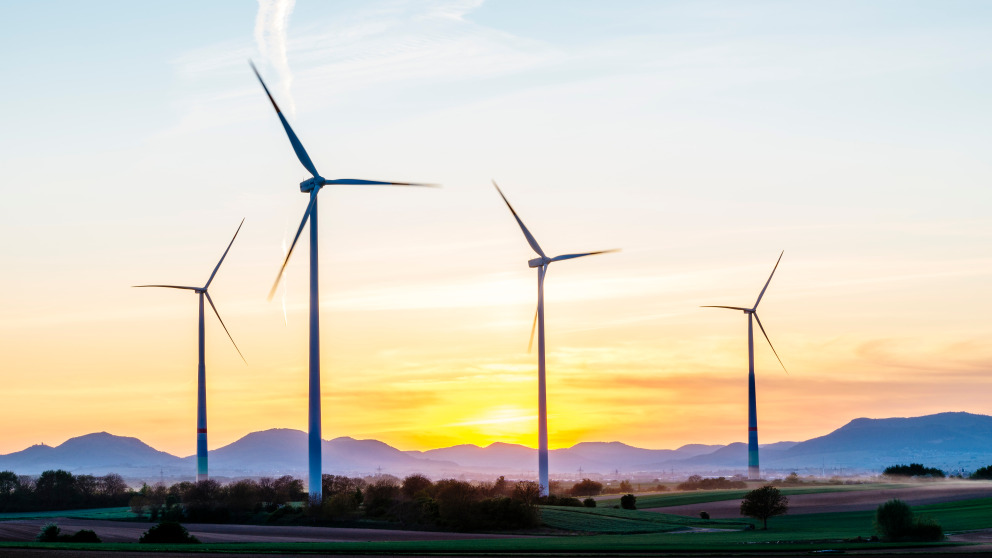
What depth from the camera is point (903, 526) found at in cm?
7644

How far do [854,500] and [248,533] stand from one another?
70656 mm

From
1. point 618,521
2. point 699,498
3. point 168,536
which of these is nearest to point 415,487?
point 618,521

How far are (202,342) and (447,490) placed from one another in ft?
160

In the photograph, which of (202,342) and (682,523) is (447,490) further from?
(202,342)

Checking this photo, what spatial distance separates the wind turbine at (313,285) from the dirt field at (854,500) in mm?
40201

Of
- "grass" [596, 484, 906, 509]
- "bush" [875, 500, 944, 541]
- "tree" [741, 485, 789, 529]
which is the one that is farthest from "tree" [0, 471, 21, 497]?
"bush" [875, 500, 944, 541]

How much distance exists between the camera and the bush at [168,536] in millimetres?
73250

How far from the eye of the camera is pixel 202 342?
130 meters

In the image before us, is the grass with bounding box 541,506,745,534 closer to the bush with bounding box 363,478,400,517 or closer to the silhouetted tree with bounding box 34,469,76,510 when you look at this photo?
the bush with bounding box 363,478,400,517

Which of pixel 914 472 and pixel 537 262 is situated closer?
pixel 537 262

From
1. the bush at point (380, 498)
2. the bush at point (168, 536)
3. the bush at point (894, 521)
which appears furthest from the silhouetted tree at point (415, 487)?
the bush at point (894, 521)

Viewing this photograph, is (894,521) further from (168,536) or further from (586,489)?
(586,489)

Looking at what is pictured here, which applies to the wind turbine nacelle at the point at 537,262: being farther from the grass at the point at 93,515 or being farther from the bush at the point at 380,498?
the grass at the point at 93,515

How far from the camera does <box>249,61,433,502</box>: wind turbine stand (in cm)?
9359
